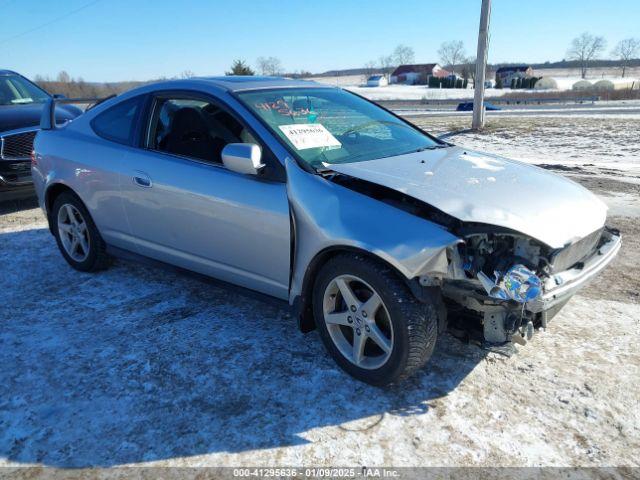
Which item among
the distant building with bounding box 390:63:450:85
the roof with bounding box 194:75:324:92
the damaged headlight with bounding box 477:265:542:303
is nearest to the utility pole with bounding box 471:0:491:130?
the roof with bounding box 194:75:324:92

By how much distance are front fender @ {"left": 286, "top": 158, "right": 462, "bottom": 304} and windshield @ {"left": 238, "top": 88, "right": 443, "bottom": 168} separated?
273 millimetres

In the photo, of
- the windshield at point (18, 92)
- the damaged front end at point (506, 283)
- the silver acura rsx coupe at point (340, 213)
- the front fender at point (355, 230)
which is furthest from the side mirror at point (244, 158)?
the windshield at point (18, 92)

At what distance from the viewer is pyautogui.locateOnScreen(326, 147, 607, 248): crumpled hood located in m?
2.63

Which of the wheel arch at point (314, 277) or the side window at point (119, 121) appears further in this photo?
the side window at point (119, 121)

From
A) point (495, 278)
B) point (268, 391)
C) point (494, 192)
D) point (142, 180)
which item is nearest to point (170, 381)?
point (268, 391)

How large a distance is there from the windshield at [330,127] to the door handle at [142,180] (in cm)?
92

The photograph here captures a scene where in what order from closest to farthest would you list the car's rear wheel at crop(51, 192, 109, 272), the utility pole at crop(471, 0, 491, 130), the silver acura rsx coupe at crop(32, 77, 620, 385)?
the silver acura rsx coupe at crop(32, 77, 620, 385) < the car's rear wheel at crop(51, 192, 109, 272) < the utility pole at crop(471, 0, 491, 130)

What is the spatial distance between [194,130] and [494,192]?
2134 mm

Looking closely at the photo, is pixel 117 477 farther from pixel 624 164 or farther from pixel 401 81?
pixel 401 81

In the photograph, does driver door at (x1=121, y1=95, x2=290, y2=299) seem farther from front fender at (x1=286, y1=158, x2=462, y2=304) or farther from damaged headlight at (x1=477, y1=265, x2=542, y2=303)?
damaged headlight at (x1=477, y1=265, x2=542, y2=303)

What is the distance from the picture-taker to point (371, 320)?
9.39 feet

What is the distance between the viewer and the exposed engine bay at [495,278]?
8.21 ft

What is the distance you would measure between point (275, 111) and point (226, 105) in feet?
1.07

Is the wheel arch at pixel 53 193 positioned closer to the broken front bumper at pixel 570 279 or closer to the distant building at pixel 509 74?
the broken front bumper at pixel 570 279
